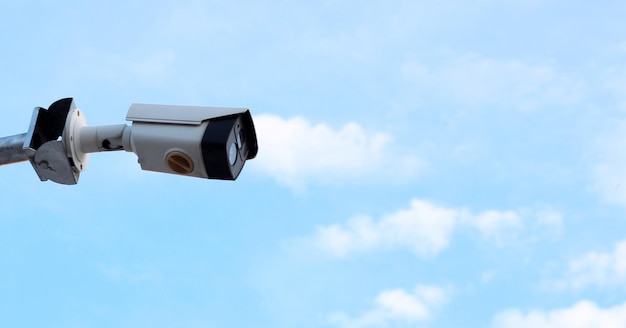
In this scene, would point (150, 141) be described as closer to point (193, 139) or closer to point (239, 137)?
point (193, 139)

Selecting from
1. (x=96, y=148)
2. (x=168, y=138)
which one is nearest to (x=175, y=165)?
(x=168, y=138)

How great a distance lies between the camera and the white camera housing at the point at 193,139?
3432 mm

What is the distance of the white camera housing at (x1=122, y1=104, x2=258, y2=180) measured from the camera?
343cm

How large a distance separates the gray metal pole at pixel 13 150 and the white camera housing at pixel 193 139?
17.4 inches

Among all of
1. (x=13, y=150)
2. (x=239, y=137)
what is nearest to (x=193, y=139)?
(x=239, y=137)

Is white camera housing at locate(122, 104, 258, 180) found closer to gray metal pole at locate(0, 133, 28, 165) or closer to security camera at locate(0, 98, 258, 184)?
security camera at locate(0, 98, 258, 184)

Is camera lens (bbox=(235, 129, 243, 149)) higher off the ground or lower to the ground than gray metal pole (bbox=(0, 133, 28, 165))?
lower

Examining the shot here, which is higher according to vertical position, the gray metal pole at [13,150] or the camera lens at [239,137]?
the gray metal pole at [13,150]

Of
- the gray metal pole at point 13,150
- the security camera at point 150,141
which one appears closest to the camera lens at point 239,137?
the security camera at point 150,141

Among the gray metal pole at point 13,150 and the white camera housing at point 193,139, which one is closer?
the white camera housing at point 193,139

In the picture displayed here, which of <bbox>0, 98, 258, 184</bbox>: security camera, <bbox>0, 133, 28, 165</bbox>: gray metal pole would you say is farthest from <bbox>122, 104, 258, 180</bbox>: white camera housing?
<bbox>0, 133, 28, 165</bbox>: gray metal pole

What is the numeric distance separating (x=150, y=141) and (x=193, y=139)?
208 millimetres

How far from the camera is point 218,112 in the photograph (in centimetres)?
351

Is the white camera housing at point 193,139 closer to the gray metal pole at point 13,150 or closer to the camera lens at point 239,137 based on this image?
the camera lens at point 239,137
